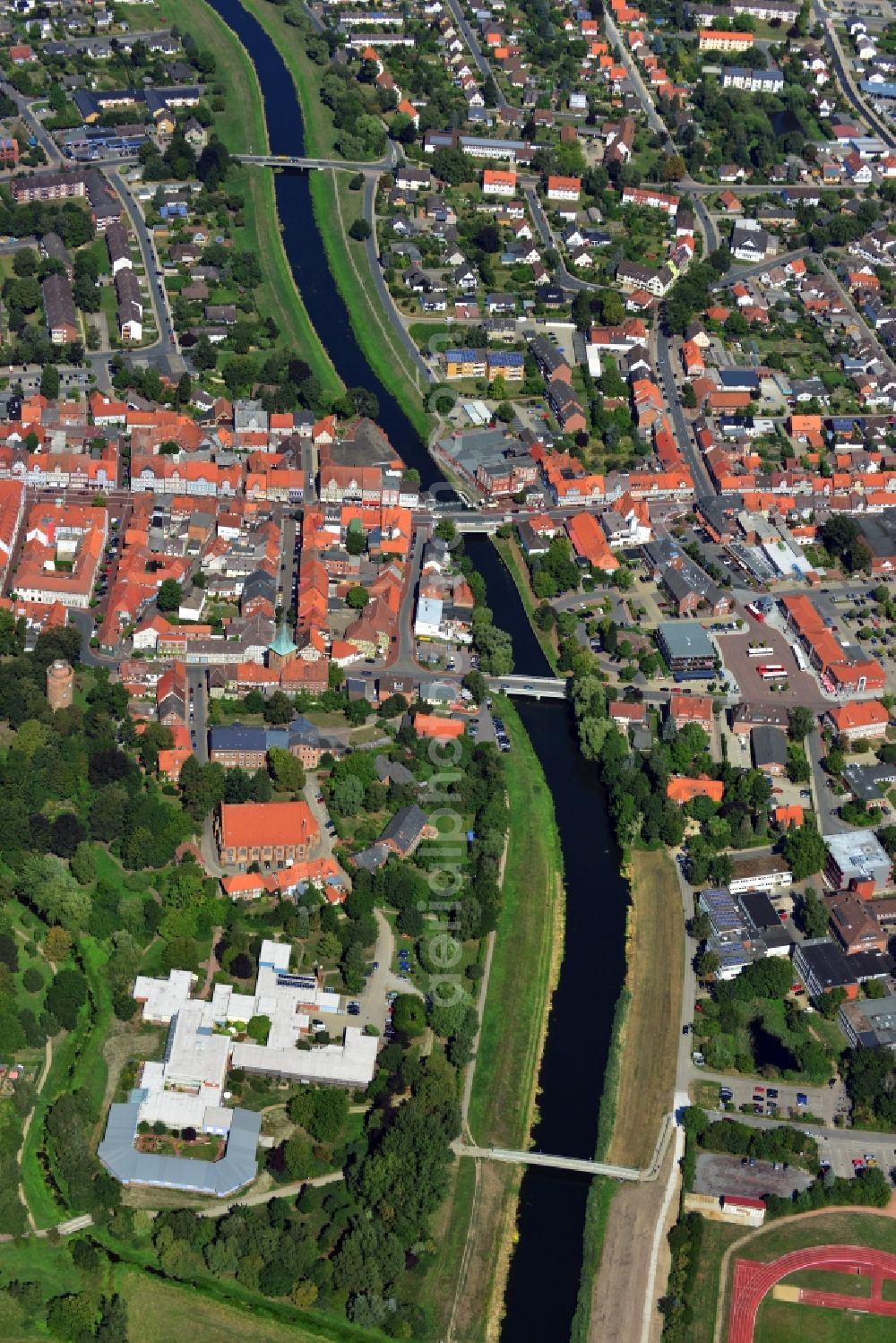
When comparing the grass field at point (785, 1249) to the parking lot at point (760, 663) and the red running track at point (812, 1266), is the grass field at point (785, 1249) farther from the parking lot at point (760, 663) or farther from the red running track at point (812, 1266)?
the parking lot at point (760, 663)

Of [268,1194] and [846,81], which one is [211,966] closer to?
[268,1194]

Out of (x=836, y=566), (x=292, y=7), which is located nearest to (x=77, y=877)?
(x=836, y=566)

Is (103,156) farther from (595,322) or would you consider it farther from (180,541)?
(180,541)

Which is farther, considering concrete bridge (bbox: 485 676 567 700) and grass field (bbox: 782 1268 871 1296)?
Answer: concrete bridge (bbox: 485 676 567 700)

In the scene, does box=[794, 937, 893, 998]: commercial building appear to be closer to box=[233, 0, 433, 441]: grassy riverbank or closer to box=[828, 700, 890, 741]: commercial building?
box=[828, 700, 890, 741]: commercial building

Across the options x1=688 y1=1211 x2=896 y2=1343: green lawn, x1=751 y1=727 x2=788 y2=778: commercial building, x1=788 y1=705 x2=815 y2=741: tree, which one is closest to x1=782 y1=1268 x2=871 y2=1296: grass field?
x1=688 y1=1211 x2=896 y2=1343: green lawn

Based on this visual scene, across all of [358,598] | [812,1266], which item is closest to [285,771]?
[358,598]
